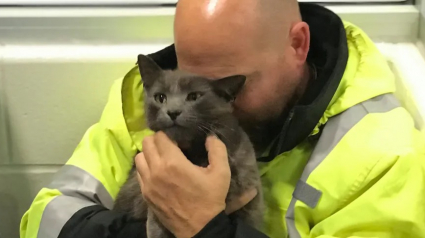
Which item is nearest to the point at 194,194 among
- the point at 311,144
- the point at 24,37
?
Answer: the point at 311,144

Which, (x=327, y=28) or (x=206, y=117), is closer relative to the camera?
(x=206, y=117)

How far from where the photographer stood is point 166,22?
138 cm

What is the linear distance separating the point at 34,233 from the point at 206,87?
516 millimetres

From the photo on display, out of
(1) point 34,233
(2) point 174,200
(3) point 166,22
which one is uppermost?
(3) point 166,22

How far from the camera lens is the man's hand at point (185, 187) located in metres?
0.90

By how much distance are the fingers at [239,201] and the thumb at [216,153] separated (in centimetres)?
8

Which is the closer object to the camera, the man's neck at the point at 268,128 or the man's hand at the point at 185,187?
the man's hand at the point at 185,187

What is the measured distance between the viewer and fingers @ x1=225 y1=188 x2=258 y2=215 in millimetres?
961

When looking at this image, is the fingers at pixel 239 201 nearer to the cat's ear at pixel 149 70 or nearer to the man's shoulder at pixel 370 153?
the man's shoulder at pixel 370 153

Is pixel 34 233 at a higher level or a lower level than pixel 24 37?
lower

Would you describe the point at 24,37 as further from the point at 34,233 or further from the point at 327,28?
the point at 327,28

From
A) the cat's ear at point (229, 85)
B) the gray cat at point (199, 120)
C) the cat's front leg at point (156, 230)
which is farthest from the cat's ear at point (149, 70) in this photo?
the cat's front leg at point (156, 230)

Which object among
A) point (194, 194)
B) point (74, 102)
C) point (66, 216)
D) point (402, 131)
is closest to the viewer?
point (194, 194)

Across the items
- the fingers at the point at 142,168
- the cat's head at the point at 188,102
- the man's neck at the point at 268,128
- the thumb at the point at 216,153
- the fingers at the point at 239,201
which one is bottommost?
the fingers at the point at 239,201
